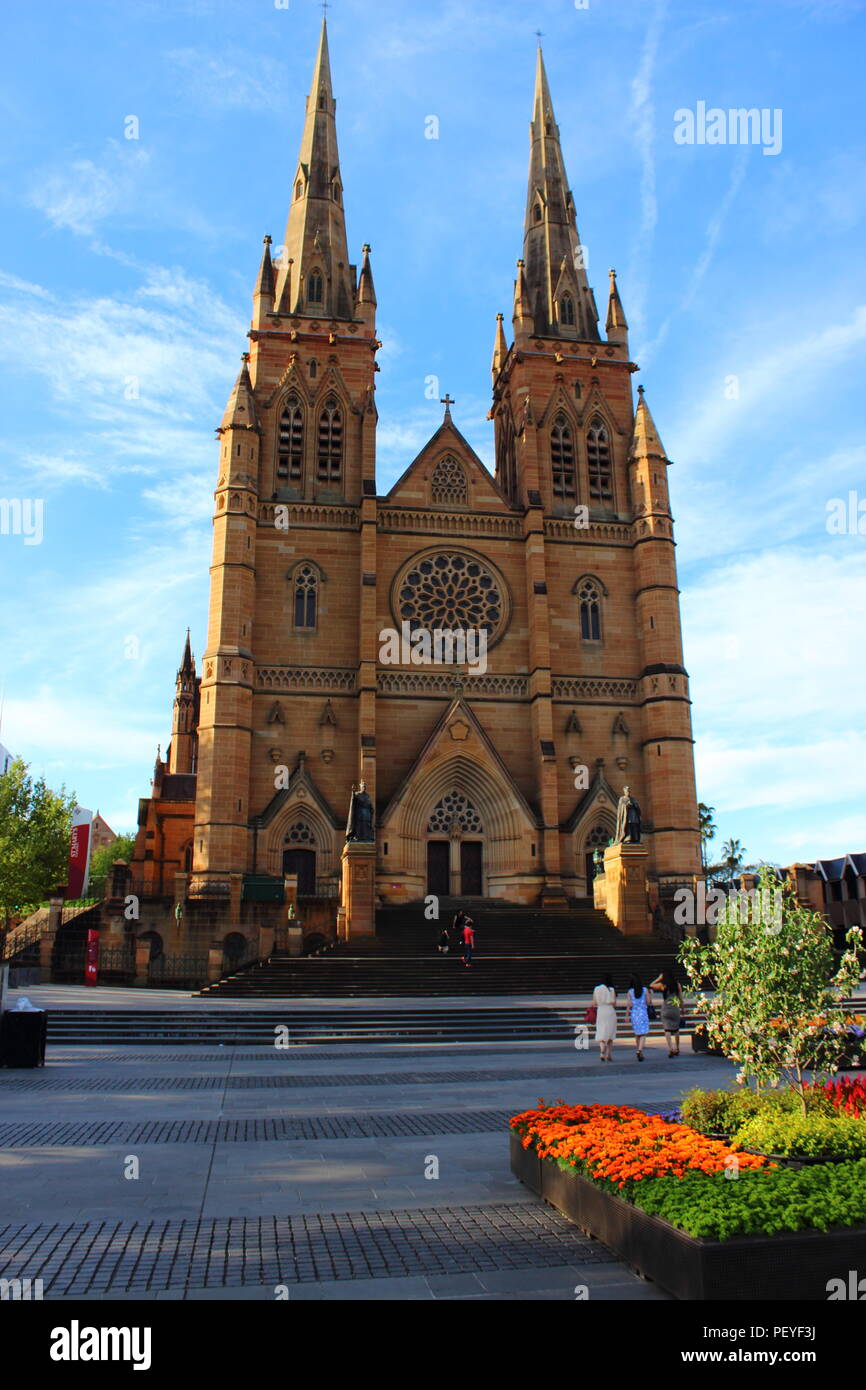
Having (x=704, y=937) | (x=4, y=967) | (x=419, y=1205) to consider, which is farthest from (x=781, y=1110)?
(x=704, y=937)

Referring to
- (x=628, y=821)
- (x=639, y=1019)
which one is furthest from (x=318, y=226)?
(x=639, y=1019)

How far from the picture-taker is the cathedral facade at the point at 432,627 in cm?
3700

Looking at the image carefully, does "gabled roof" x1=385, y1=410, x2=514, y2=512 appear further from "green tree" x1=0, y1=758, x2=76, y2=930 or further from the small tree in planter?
the small tree in planter

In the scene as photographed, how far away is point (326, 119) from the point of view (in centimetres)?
4856

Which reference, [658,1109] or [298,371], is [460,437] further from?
[658,1109]

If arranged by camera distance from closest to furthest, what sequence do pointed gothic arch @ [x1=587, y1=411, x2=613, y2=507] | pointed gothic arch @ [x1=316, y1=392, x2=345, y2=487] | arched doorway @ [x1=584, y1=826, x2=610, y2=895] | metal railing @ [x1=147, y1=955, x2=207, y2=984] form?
metal railing @ [x1=147, y1=955, x2=207, y2=984] < arched doorway @ [x1=584, y1=826, x2=610, y2=895] < pointed gothic arch @ [x1=316, y1=392, x2=345, y2=487] < pointed gothic arch @ [x1=587, y1=411, x2=613, y2=507]

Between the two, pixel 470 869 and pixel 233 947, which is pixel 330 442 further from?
pixel 233 947

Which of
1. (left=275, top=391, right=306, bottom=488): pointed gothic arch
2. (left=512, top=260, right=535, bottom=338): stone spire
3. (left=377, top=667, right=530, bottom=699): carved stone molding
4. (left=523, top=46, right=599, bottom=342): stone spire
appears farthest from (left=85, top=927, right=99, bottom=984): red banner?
(left=523, top=46, right=599, bottom=342): stone spire

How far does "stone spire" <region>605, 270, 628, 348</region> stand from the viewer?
4525 cm

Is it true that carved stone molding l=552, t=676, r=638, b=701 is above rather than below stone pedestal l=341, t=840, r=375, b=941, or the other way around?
above

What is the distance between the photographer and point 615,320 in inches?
1794

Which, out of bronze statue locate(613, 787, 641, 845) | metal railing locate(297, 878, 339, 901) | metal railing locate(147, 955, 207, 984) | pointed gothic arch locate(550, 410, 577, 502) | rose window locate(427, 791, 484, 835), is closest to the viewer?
metal railing locate(147, 955, 207, 984)

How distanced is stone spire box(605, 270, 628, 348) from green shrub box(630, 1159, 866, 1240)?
143 ft

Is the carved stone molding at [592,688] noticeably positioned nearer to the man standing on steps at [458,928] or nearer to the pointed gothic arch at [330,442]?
the man standing on steps at [458,928]
